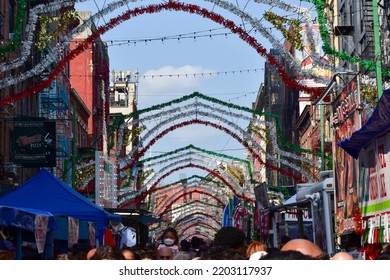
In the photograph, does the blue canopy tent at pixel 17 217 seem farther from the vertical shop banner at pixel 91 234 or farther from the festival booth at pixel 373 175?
the vertical shop banner at pixel 91 234

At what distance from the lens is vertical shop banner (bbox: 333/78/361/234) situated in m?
12.0

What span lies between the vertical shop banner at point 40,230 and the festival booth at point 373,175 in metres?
4.61

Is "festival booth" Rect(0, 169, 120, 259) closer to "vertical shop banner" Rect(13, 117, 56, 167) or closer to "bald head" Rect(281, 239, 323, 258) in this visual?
"bald head" Rect(281, 239, 323, 258)

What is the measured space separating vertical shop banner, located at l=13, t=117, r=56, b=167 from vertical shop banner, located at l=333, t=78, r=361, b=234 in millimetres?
23819

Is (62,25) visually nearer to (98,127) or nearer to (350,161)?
(350,161)

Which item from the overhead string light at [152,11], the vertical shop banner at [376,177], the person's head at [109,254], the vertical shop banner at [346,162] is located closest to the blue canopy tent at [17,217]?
the vertical shop banner at [346,162]

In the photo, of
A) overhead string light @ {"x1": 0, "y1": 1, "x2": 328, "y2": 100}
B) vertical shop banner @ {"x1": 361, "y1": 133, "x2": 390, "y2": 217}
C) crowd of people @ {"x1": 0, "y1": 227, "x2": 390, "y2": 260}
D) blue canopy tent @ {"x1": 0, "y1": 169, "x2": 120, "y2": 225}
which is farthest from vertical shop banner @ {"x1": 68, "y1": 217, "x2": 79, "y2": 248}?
vertical shop banner @ {"x1": 361, "y1": 133, "x2": 390, "y2": 217}

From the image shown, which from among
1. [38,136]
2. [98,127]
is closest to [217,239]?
[38,136]

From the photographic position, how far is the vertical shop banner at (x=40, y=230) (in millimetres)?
13766

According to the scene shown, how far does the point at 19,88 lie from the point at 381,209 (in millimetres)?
37053

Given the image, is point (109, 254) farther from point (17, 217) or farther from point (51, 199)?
point (51, 199)

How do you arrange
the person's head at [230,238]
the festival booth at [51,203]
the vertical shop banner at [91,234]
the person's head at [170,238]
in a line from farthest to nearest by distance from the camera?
the vertical shop banner at [91,234]
the festival booth at [51,203]
the person's head at [170,238]
the person's head at [230,238]

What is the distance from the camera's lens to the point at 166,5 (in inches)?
839

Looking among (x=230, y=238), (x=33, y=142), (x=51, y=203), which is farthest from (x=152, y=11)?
(x=33, y=142)
